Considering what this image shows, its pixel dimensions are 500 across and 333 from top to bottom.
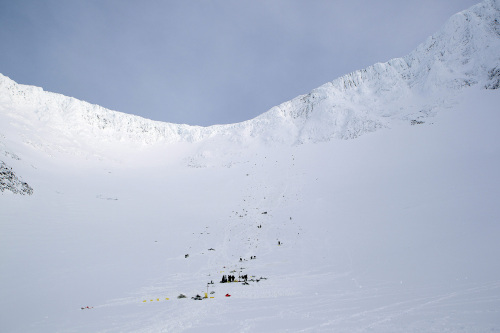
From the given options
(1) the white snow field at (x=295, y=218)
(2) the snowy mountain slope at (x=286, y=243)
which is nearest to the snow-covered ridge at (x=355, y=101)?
(1) the white snow field at (x=295, y=218)

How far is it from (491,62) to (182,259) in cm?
6322

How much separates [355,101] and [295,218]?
4751 cm

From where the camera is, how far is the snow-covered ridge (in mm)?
52000

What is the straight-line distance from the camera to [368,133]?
4994 centimetres

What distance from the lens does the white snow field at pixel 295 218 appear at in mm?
8844

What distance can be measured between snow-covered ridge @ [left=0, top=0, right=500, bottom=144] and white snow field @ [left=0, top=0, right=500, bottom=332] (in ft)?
1.51

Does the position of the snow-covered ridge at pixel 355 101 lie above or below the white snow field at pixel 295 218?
above

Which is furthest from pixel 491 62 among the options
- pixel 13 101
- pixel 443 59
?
pixel 13 101

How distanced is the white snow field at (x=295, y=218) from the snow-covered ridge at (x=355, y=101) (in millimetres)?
461

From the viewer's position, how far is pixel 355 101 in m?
64.0

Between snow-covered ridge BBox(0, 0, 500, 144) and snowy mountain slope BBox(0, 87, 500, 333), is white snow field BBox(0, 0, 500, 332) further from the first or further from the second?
snow-covered ridge BBox(0, 0, 500, 144)

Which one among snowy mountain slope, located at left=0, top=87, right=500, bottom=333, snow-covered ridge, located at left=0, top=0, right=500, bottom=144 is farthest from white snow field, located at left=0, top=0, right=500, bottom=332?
snow-covered ridge, located at left=0, top=0, right=500, bottom=144

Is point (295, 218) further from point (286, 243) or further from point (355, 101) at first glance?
point (355, 101)

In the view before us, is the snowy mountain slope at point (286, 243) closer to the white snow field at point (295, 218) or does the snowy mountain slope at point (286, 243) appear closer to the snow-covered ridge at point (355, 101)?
the white snow field at point (295, 218)
